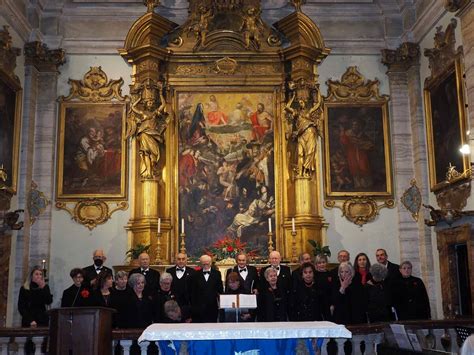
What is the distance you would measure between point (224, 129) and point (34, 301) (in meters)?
5.39

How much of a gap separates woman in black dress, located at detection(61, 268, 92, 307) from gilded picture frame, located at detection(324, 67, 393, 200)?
19.3 feet

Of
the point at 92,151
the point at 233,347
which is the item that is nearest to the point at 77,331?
the point at 233,347

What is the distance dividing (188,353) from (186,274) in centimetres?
319

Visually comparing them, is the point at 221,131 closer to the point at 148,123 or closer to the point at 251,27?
the point at 148,123

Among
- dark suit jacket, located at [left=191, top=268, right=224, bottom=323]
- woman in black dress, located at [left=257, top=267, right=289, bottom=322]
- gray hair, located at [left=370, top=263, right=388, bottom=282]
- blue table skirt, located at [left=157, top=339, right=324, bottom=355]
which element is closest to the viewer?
blue table skirt, located at [left=157, top=339, right=324, bottom=355]

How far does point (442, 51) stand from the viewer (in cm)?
1164

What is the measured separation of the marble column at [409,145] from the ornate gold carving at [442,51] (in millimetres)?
588

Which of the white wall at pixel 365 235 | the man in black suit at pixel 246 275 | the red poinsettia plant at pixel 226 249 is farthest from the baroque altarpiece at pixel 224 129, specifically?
the man in black suit at pixel 246 275

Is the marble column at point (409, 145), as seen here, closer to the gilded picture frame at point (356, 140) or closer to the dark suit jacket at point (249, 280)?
the gilded picture frame at point (356, 140)

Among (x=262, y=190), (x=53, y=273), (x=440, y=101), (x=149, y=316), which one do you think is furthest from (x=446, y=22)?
(x=53, y=273)

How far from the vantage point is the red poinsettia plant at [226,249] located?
11.9 meters

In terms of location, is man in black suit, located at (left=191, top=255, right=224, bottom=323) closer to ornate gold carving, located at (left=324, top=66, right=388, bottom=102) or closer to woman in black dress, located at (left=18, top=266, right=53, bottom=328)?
woman in black dress, located at (left=18, top=266, right=53, bottom=328)

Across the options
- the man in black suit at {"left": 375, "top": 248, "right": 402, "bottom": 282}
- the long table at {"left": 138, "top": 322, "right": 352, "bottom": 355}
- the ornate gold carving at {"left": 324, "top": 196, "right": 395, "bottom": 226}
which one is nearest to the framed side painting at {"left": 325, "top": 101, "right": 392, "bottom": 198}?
the ornate gold carving at {"left": 324, "top": 196, "right": 395, "bottom": 226}

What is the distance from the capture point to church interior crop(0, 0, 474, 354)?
12398 mm
